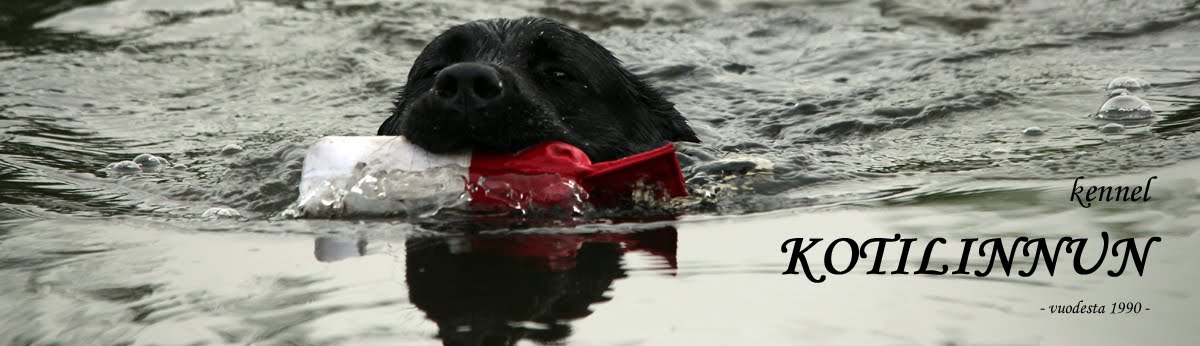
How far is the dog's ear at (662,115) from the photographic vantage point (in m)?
5.04

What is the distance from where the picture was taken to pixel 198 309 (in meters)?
2.95

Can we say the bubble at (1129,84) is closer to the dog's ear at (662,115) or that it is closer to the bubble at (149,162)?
the dog's ear at (662,115)

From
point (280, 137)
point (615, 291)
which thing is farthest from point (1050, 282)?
point (280, 137)

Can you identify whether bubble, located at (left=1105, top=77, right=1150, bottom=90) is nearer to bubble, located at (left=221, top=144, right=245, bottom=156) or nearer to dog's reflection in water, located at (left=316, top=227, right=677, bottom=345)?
dog's reflection in water, located at (left=316, top=227, right=677, bottom=345)

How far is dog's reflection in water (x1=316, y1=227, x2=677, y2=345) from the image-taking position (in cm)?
272

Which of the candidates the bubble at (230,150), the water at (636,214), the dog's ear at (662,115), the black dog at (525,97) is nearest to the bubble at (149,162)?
the water at (636,214)

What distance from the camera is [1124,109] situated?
5.39 meters

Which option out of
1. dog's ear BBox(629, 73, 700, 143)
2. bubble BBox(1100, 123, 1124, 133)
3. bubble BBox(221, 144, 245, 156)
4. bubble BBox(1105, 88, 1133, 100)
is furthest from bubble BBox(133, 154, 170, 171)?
bubble BBox(1105, 88, 1133, 100)

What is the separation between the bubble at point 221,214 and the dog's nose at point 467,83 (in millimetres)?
939

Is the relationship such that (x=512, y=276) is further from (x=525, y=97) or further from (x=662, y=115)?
(x=662, y=115)

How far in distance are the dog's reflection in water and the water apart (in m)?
0.01

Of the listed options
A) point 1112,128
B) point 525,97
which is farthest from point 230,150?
point 1112,128

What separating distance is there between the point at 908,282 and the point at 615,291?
69cm

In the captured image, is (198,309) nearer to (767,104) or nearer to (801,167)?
(801,167)
